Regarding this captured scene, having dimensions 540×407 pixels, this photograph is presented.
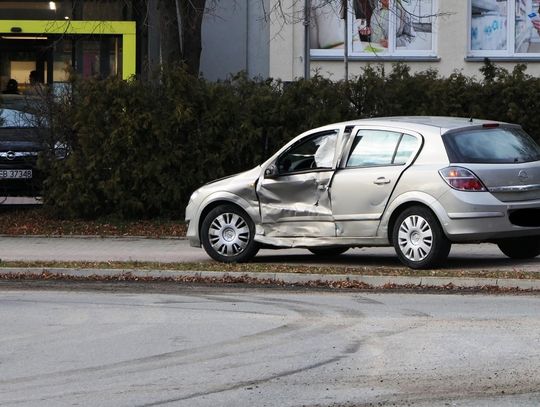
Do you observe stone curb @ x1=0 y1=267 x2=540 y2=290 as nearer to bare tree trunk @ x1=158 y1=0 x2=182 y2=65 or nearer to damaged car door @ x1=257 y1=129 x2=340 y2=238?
damaged car door @ x1=257 y1=129 x2=340 y2=238

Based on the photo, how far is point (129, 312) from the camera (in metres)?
9.85

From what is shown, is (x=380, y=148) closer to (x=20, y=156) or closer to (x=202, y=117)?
(x=202, y=117)

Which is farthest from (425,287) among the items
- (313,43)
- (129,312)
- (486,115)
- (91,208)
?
(313,43)

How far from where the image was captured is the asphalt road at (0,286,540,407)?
6734 millimetres

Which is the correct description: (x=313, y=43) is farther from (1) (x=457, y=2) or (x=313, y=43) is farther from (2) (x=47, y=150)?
(2) (x=47, y=150)

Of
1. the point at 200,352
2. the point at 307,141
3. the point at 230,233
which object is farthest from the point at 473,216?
the point at 200,352

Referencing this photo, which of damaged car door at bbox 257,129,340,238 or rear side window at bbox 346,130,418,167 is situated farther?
damaged car door at bbox 257,129,340,238

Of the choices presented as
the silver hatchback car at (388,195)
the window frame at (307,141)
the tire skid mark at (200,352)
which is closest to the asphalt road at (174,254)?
the silver hatchback car at (388,195)

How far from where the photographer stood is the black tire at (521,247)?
42.7 feet

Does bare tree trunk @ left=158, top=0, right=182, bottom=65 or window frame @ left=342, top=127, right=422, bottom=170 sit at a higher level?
bare tree trunk @ left=158, top=0, right=182, bottom=65

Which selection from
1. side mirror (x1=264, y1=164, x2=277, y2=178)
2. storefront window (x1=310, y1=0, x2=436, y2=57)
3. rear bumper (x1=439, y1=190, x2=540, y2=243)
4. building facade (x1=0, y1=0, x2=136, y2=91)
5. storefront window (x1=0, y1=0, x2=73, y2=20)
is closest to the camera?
Result: rear bumper (x1=439, y1=190, x2=540, y2=243)

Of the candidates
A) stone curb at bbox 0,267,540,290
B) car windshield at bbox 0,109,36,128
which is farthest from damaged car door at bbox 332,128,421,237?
car windshield at bbox 0,109,36,128

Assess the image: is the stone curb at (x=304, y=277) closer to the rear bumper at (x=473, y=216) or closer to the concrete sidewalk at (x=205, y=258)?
the concrete sidewalk at (x=205, y=258)

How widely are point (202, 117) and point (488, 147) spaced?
21.3ft
